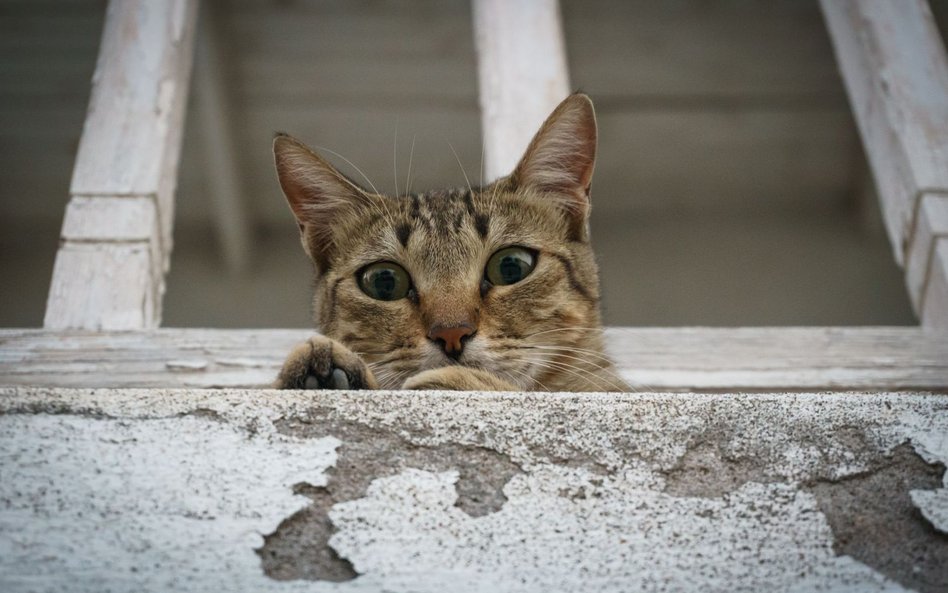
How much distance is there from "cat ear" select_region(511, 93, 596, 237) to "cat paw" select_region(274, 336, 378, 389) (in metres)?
0.93

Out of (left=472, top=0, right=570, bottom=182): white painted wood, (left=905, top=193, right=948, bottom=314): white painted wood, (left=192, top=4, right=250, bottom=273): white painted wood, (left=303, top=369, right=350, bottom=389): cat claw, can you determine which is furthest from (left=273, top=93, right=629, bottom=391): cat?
(left=192, top=4, right=250, bottom=273): white painted wood

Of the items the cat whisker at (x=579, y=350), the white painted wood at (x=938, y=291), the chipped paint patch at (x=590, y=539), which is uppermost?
the white painted wood at (x=938, y=291)

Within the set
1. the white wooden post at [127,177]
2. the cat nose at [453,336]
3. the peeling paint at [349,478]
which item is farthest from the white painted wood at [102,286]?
the peeling paint at [349,478]

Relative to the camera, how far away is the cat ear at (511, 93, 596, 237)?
226 cm

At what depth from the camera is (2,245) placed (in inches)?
191

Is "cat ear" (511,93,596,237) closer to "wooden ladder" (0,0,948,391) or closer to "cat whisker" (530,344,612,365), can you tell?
"wooden ladder" (0,0,948,391)

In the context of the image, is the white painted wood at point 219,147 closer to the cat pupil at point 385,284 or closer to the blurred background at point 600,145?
the blurred background at point 600,145

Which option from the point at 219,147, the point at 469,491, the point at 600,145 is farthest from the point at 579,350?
the point at 600,145

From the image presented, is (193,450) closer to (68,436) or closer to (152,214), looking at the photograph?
(68,436)

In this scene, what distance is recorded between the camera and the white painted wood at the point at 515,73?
2582mm

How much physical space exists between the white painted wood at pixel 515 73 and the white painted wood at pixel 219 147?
1.69 m

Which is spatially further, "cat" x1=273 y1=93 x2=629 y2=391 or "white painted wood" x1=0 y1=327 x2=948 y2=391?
"white painted wood" x1=0 y1=327 x2=948 y2=391

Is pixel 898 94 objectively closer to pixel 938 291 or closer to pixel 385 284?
pixel 938 291

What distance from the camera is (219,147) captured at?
434 cm
